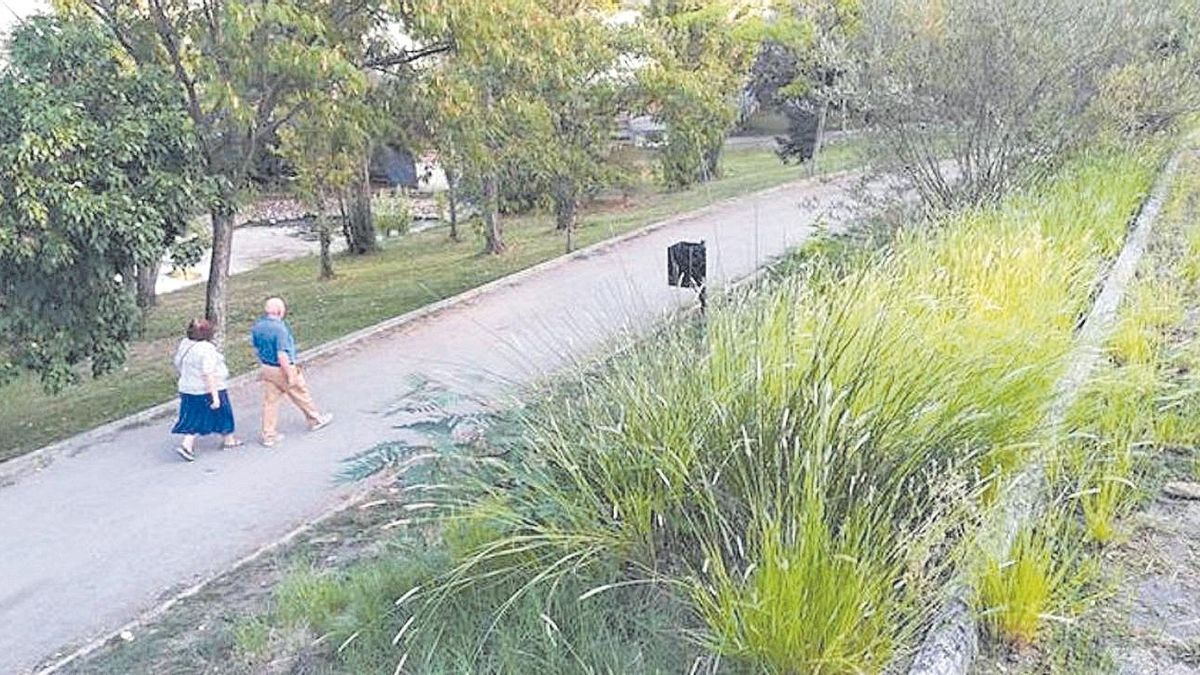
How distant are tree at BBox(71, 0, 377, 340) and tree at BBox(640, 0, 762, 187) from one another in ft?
18.4

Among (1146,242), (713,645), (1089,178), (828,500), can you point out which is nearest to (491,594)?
(713,645)

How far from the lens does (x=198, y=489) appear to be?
6879 mm

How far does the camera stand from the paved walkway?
16.7 feet

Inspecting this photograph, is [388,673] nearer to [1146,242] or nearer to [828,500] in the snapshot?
[828,500]

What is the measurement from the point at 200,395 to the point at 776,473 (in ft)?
19.1

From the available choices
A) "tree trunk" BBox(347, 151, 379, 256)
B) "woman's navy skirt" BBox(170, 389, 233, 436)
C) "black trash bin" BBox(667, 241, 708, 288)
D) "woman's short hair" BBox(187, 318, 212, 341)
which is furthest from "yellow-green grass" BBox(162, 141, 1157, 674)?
"tree trunk" BBox(347, 151, 379, 256)

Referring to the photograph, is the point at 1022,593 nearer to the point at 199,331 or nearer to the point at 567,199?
the point at 199,331

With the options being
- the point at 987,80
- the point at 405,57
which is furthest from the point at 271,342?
the point at 987,80

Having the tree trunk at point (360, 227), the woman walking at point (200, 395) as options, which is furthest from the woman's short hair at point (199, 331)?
the tree trunk at point (360, 227)

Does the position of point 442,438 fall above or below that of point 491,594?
above

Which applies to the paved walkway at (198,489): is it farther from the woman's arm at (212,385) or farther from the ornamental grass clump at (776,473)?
the ornamental grass clump at (776,473)

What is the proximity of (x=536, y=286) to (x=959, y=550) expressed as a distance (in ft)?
33.8

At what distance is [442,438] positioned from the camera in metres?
3.81

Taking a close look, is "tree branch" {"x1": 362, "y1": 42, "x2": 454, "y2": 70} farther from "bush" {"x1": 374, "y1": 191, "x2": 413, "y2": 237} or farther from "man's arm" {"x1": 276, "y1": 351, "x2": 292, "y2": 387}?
"bush" {"x1": 374, "y1": 191, "x2": 413, "y2": 237}
